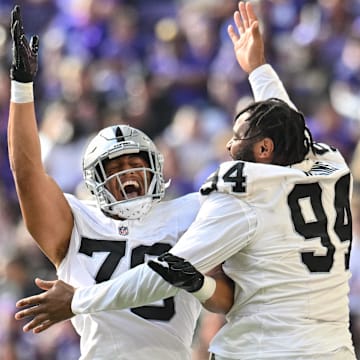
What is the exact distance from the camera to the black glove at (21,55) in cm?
342

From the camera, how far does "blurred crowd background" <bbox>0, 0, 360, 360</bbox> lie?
692 centimetres

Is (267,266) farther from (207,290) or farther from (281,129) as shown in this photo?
(281,129)

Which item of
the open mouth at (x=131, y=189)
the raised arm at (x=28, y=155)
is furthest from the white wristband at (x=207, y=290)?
the raised arm at (x=28, y=155)

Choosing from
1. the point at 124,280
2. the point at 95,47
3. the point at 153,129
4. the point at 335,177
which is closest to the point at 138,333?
the point at 124,280

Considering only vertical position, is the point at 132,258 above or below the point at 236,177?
Answer: below

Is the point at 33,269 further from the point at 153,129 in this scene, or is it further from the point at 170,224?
the point at 170,224

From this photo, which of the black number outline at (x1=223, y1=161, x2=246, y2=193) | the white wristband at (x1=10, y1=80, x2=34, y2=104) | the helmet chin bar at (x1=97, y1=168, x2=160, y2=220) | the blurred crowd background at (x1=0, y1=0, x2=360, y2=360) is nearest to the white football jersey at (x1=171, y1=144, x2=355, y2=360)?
the black number outline at (x1=223, y1=161, x2=246, y2=193)

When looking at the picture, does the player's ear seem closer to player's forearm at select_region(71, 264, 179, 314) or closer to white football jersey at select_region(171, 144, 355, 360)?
white football jersey at select_region(171, 144, 355, 360)

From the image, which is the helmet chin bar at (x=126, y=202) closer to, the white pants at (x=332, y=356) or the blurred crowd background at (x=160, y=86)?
the white pants at (x=332, y=356)

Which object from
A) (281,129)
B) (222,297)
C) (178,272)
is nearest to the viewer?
(178,272)

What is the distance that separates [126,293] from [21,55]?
0.88 m

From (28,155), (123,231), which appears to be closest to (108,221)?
(123,231)

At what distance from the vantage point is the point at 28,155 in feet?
11.3

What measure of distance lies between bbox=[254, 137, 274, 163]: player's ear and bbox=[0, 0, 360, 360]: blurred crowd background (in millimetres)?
2909
